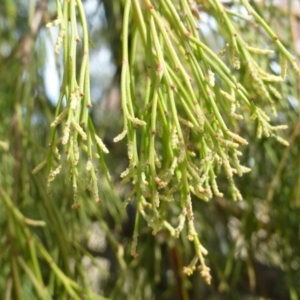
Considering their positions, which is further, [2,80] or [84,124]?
[2,80]

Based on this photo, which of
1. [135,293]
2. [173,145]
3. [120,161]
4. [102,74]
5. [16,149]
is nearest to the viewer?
[173,145]

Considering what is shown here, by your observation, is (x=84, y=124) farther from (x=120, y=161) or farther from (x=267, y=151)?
(x=120, y=161)

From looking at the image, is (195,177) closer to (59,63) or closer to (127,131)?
(127,131)

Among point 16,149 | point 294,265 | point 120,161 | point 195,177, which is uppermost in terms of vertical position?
point 195,177

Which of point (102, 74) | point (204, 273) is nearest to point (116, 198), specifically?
point (102, 74)

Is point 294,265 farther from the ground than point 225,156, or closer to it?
closer to it

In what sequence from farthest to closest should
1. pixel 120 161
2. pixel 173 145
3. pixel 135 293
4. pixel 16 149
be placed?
1. pixel 120 161
2. pixel 135 293
3. pixel 16 149
4. pixel 173 145
